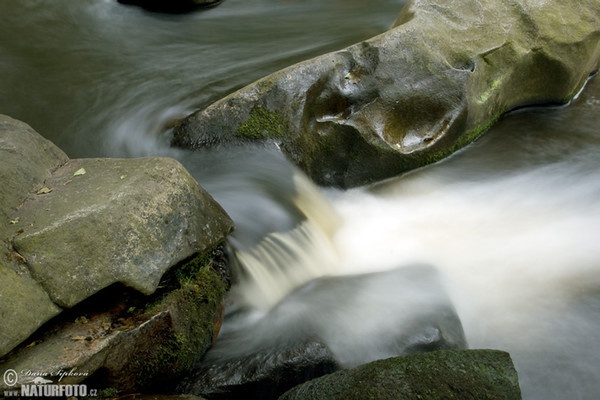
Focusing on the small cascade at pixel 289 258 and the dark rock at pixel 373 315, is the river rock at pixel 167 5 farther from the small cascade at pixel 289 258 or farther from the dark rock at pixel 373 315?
the dark rock at pixel 373 315

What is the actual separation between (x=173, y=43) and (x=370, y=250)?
184 inches

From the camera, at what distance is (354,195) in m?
5.31

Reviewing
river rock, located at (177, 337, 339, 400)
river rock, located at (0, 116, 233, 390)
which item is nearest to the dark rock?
river rock, located at (177, 337, 339, 400)

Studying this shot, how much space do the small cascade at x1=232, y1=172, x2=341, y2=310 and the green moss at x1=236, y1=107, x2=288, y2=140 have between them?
443mm

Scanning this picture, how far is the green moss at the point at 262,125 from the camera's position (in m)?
4.97

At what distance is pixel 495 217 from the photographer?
5.14 m

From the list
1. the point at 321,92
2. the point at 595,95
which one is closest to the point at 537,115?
the point at 595,95

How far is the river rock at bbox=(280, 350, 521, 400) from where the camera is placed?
2697mm

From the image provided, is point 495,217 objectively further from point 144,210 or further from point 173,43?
point 173,43

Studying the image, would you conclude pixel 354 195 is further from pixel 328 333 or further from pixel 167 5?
pixel 167 5

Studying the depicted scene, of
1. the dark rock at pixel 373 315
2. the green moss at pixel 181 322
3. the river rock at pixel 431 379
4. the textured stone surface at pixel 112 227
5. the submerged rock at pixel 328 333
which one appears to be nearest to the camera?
the river rock at pixel 431 379

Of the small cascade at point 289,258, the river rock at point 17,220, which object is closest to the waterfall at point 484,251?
the small cascade at point 289,258

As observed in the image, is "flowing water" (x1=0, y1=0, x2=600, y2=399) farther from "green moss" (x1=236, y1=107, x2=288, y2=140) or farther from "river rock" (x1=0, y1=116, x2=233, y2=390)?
"river rock" (x1=0, y1=116, x2=233, y2=390)

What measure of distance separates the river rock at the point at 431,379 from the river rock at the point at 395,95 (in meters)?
2.52
